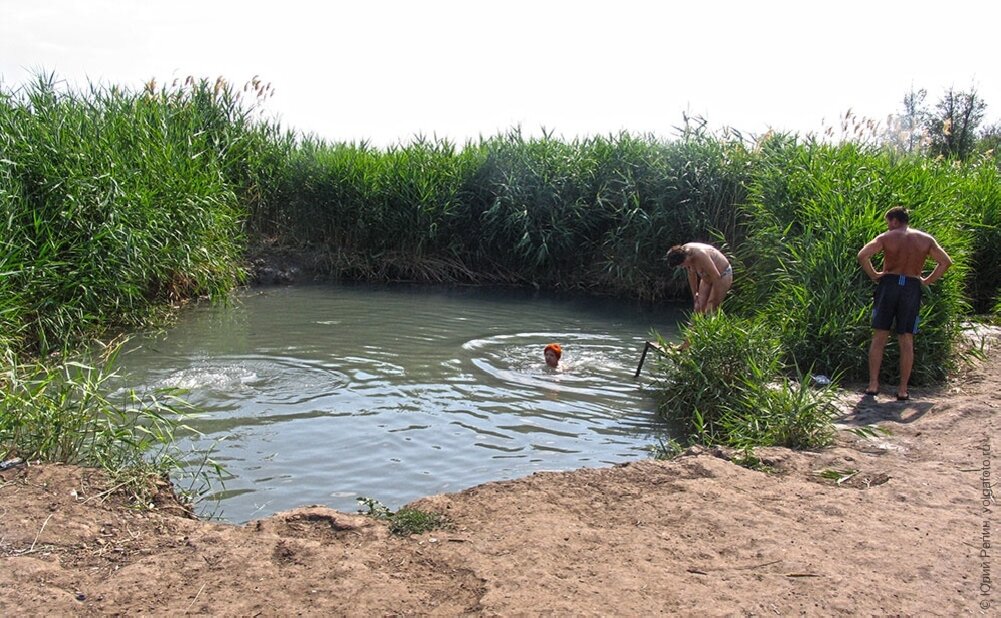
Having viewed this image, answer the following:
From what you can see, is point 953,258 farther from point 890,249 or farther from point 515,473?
point 515,473

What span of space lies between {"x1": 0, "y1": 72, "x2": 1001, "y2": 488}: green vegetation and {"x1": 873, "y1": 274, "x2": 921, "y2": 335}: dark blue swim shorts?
525mm

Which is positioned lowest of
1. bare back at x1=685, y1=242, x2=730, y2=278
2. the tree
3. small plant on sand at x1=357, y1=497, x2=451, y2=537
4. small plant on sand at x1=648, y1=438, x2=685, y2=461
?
small plant on sand at x1=648, y1=438, x2=685, y2=461

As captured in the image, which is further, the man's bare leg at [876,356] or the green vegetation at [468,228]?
the man's bare leg at [876,356]

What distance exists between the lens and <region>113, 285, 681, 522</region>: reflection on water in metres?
6.24

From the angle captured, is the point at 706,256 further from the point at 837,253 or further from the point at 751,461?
the point at 751,461

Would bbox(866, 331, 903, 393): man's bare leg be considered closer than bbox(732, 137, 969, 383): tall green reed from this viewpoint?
Yes

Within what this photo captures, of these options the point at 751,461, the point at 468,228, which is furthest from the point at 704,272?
the point at 468,228

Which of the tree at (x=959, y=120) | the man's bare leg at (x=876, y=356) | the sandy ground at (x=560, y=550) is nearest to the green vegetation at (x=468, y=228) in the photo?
the man's bare leg at (x=876, y=356)

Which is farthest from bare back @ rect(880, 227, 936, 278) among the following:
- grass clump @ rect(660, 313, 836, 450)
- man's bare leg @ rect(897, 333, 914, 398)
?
grass clump @ rect(660, 313, 836, 450)

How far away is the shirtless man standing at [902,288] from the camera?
25.9ft

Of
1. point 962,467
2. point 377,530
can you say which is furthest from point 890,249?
point 377,530

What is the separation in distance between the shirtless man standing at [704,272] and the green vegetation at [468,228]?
61 centimetres

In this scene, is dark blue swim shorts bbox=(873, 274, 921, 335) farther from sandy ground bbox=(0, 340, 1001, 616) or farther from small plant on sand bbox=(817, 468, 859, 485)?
small plant on sand bbox=(817, 468, 859, 485)

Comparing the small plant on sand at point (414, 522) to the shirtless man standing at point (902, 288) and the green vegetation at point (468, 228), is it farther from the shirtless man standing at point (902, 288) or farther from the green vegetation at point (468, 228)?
the shirtless man standing at point (902, 288)
